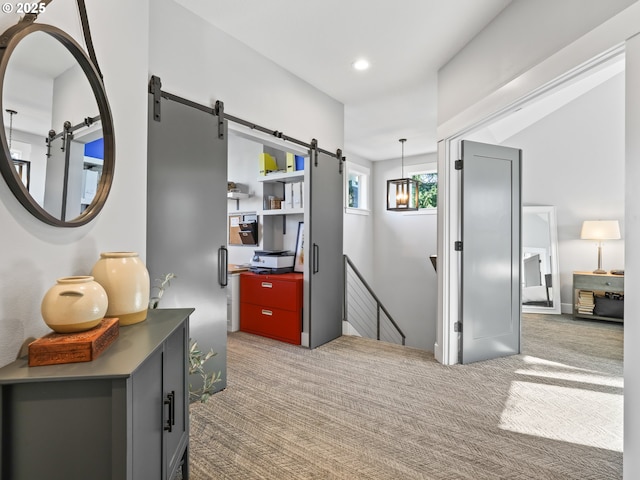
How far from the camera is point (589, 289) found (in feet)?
15.3

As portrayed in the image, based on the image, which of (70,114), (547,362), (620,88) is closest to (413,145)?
(620,88)

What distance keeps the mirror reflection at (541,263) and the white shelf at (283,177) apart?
3701 mm

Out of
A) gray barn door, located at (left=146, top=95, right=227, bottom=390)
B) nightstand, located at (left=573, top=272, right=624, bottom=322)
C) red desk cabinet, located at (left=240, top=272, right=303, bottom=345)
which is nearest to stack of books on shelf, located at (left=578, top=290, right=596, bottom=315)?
nightstand, located at (left=573, top=272, right=624, bottom=322)

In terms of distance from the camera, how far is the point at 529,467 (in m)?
1.70

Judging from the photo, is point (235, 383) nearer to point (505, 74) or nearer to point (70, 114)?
point (70, 114)

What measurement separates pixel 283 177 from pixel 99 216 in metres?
2.82

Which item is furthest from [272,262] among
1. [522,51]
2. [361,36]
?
[522,51]

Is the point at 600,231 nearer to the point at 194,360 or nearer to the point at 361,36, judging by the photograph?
the point at 361,36

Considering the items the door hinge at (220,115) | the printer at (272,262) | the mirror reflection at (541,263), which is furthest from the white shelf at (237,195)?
the mirror reflection at (541,263)

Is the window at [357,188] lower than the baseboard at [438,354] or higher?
higher

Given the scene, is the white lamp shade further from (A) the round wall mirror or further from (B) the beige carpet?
(A) the round wall mirror

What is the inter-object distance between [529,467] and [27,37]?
2.78 m

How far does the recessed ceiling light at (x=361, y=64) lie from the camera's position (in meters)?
3.00

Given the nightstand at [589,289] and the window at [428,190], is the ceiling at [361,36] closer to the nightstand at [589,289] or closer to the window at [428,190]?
the window at [428,190]
